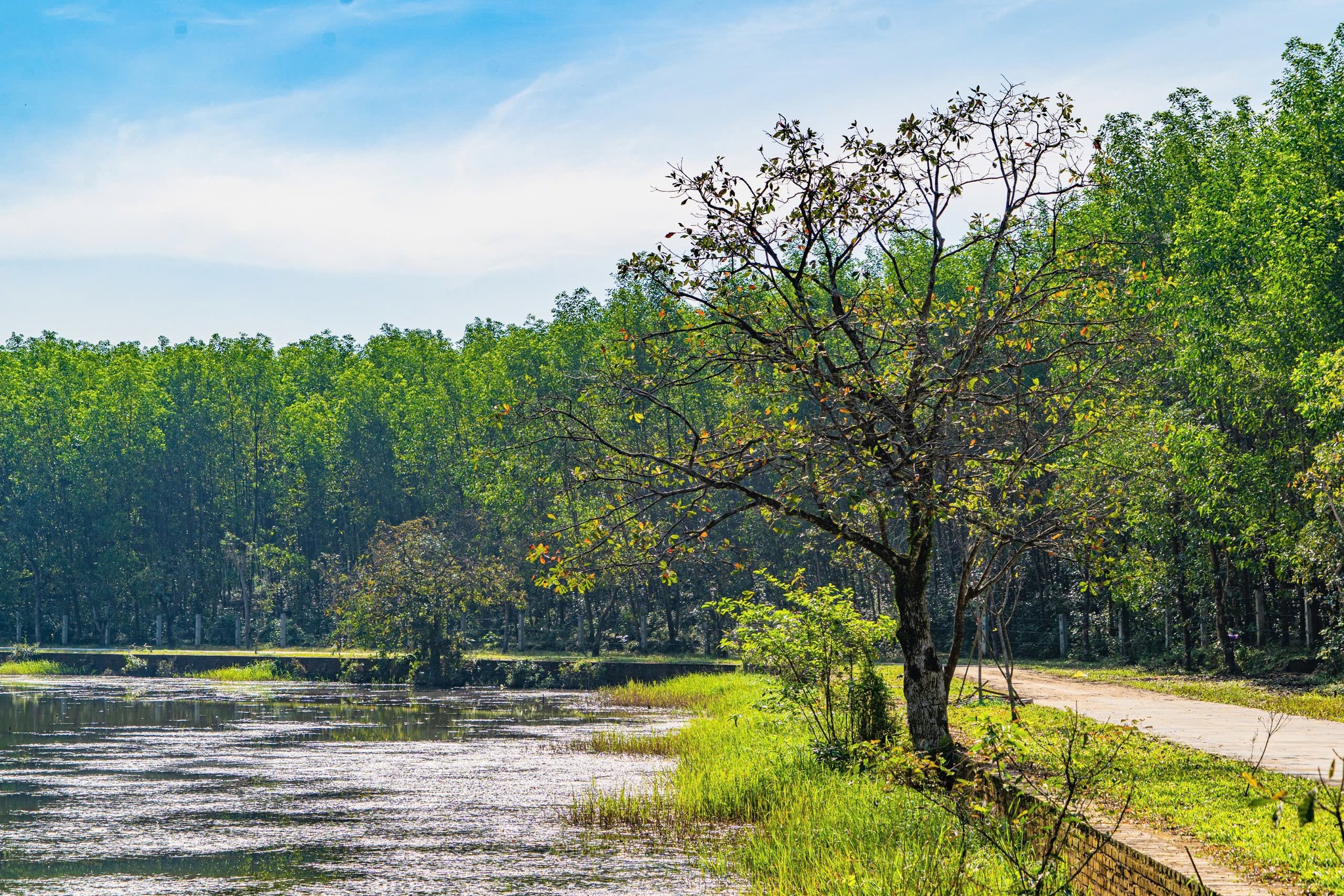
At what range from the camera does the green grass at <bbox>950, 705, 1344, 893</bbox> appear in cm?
819

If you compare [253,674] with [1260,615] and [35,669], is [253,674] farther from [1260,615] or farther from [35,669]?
[1260,615]

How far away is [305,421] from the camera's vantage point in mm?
77125

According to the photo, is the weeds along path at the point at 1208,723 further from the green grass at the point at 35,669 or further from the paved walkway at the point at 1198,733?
the green grass at the point at 35,669

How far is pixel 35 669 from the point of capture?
52.6m

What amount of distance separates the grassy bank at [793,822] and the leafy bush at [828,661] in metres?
0.53

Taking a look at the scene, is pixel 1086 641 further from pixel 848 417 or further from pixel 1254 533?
pixel 848 417

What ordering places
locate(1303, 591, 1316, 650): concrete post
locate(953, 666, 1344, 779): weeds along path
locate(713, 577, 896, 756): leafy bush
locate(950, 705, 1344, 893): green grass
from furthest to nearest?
locate(1303, 591, 1316, 650): concrete post, locate(713, 577, 896, 756): leafy bush, locate(953, 666, 1344, 779): weeds along path, locate(950, 705, 1344, 893): green grass

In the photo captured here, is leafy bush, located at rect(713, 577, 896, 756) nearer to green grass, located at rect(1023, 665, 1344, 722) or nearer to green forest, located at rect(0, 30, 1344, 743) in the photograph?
green forest, located at rect(0, 30, 1344, 743)

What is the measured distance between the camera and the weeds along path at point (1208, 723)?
1371 centimetres

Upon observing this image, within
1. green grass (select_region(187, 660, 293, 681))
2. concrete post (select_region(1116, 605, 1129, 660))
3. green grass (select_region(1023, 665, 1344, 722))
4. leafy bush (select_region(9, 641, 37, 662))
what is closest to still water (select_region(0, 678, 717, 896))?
green grass (select_region(1023, 665, 1344, 722))

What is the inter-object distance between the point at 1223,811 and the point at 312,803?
12364mm

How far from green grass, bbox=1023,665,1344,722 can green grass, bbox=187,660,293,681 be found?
29788mm

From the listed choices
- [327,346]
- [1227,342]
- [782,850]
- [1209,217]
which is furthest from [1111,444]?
[327,346]

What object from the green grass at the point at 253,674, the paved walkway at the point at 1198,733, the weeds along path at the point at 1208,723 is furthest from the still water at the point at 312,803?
the green grass at the point at 253,674
